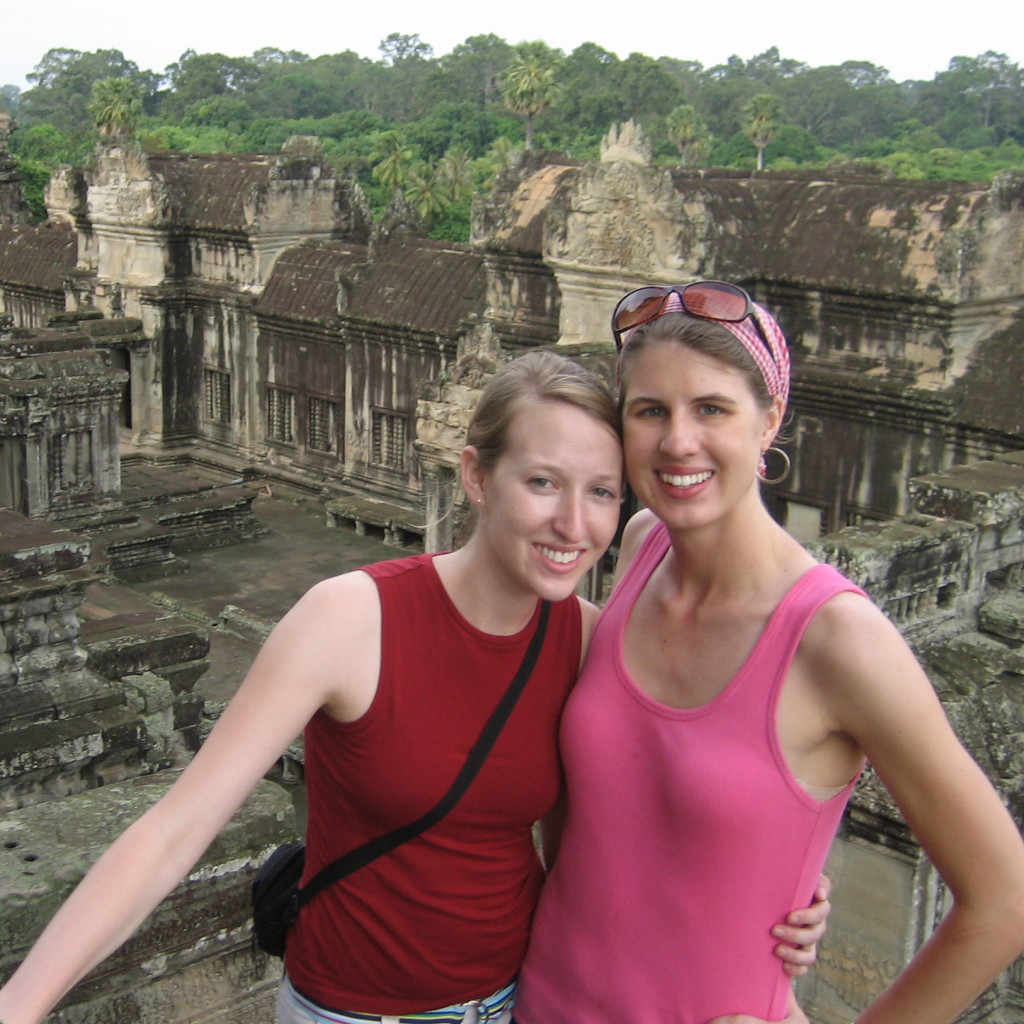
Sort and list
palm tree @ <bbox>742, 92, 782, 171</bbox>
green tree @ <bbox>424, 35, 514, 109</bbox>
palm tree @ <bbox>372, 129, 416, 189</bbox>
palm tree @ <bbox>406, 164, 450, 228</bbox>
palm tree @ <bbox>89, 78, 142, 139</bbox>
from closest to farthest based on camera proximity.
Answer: palm tree @ <bbox>406, 164, 450, 228</bbox>
palm tree @ <bbox>372, 129, 416, 189</bbox>
palm tree @ <bbox>89, 78, 142, 139</bbox>
palm tree @ <bbox>742, 92, 782, 171</bbox>
green tree @ <bbox>424, 35, 514, 109</bbox>

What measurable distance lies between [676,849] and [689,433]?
76 centimetres

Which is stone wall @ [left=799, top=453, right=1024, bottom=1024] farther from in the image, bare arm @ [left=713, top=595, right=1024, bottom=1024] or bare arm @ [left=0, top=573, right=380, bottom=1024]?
bare arm @ [left=0, top=573, right=380, bottom=1024]

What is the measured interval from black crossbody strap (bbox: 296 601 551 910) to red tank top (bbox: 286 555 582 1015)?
1 cm

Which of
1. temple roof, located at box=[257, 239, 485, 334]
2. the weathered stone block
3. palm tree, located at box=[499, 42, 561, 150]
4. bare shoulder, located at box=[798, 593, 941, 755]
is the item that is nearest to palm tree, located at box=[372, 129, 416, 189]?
palm tree, located at box=[499, 42, 561, 150]

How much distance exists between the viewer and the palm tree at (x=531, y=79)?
58031 millimetres

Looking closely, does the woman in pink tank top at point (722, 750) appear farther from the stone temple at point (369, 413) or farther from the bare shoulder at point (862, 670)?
the stone temple at point (369, 413)

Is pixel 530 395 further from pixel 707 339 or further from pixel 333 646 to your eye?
pixel 333 646

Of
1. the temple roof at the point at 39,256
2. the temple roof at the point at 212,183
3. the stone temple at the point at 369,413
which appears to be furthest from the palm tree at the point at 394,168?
the temple roof at the point at 212,183

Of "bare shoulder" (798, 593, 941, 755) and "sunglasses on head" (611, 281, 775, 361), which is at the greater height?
"sunglasses on head" (611, 281, 775, 361)

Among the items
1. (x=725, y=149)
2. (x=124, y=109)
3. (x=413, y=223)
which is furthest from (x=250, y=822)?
(x=725, y=149)

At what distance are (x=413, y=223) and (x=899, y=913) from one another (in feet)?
49.9

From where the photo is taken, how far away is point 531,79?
191 feet

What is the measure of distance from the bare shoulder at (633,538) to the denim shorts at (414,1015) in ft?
2.97

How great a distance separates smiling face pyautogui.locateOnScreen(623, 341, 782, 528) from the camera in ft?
8.68
